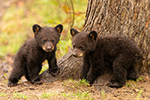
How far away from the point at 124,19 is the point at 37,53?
8.52ft

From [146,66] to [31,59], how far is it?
3276mm

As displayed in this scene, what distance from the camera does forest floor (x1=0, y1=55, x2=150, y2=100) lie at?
191 inches

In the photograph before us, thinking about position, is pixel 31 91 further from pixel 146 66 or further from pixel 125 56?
pixel 146 66

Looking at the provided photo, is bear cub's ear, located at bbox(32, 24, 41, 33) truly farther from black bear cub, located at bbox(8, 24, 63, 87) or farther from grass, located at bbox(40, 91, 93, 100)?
grass, located at bbox(40, 91, 93, 100)

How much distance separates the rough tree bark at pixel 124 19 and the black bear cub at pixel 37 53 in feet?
3.26

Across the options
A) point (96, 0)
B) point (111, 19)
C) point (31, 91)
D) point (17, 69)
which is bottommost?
point (31, 91)

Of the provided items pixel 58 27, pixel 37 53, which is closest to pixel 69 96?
pixel 37 53

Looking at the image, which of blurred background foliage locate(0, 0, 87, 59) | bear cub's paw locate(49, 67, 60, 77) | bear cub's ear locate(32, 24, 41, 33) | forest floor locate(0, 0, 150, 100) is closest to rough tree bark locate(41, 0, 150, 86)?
forest floor locate(0, 0, 150, 100)

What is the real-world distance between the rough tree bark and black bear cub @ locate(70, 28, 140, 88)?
337 mm

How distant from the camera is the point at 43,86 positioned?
19.1 ft

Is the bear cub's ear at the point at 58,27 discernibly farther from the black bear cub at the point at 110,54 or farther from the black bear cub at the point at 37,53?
the black bear cub at the point at 110,54

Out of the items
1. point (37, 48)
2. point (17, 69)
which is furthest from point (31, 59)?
point (17, 69)

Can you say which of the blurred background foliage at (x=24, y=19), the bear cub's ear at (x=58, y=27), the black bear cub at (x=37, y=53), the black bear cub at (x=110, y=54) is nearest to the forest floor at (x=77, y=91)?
the black bear cub at (x=110, y=54)

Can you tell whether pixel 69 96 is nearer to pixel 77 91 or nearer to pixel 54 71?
pixel 77 91
